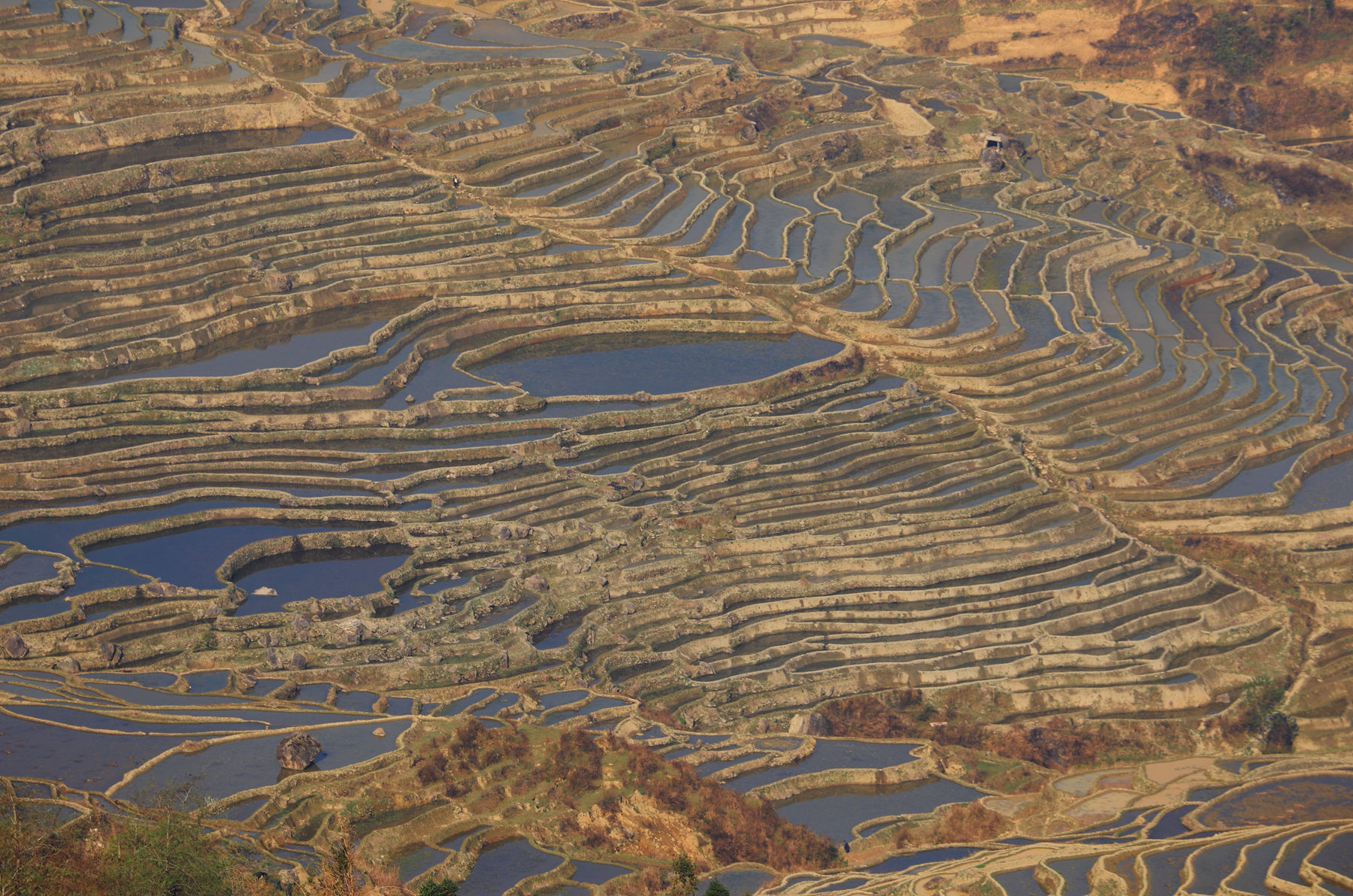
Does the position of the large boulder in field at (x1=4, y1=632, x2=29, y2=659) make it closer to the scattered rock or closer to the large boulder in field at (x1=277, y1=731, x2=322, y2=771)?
the large boulder in field at (x1=277, y1=731, x2=322, y2=771)

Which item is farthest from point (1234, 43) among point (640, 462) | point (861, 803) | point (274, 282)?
point (861, 803)

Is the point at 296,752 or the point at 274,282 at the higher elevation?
the point at 274,282

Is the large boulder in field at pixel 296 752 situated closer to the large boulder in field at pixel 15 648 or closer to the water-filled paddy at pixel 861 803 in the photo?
Result: the large boulder in field at pixel 15 648

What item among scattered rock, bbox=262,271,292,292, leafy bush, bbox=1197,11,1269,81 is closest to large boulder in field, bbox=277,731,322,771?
scattered rock, bbox=262,271,292,292

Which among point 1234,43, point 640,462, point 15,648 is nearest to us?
point 15,648

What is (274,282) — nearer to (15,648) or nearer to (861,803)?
(15,648)

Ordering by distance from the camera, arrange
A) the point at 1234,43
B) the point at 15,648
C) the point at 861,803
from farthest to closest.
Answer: the point at 1234,43, the point at 15,648, the point at 861,803

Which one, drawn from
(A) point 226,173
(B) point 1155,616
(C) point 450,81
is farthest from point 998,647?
(C) point 450,81

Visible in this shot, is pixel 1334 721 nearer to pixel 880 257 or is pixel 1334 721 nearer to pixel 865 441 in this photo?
pixel 865 441
